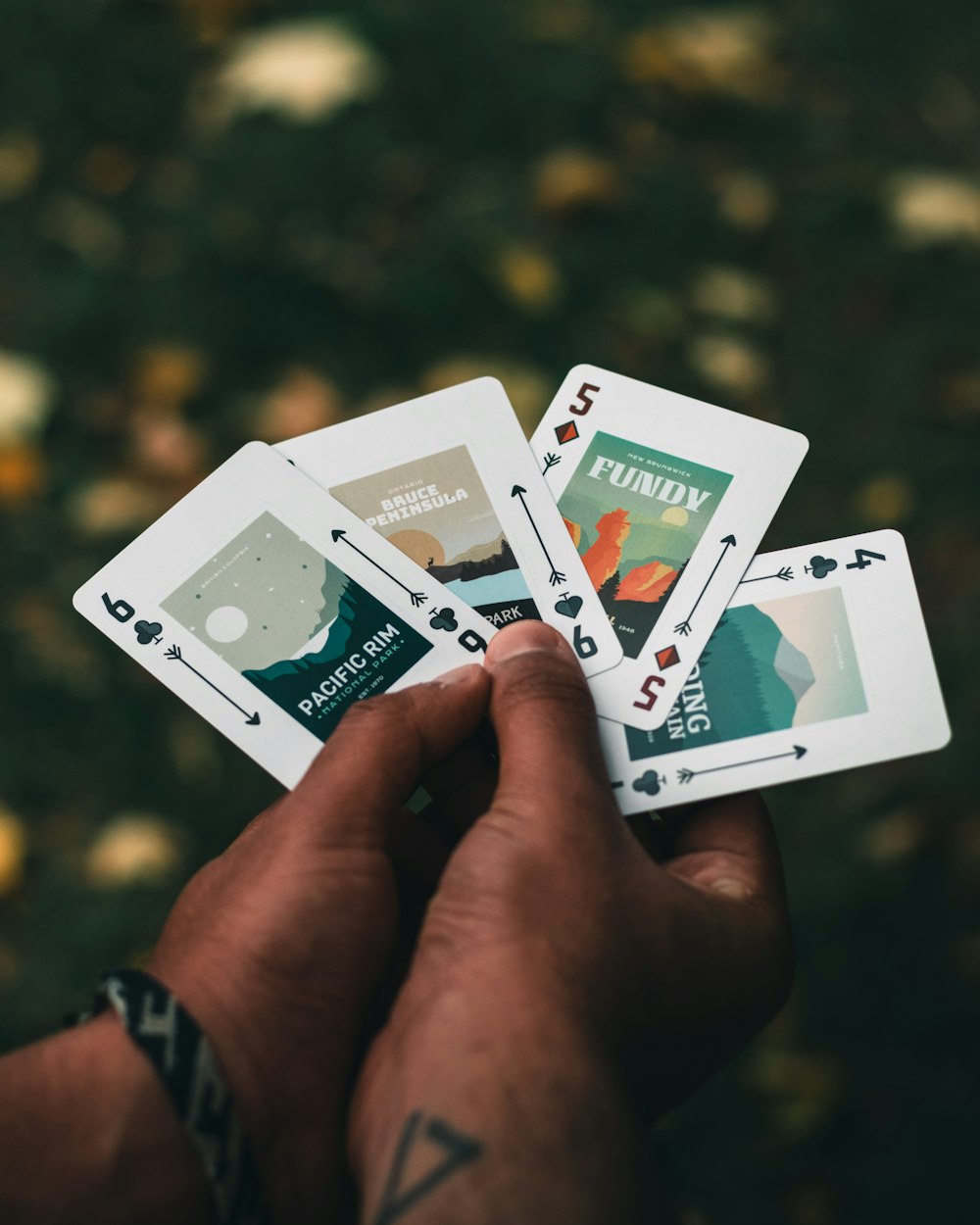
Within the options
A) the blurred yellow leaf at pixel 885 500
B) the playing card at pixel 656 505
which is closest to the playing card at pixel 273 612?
the playing card at pixel 656 505

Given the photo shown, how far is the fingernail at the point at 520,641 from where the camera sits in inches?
53.2

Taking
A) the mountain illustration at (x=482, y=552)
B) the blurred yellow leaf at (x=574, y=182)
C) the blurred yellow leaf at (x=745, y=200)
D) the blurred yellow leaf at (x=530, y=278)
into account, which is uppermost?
the blurred yellow leaf at (x=574, y=182)

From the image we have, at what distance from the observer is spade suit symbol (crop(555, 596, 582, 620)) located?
1512 mm

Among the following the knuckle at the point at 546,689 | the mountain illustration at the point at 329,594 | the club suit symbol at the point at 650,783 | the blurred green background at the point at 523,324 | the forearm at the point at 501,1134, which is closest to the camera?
the forearm at the point at 501,1134

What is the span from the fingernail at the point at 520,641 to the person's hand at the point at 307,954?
16 centimetres

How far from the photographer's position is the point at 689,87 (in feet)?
7.39

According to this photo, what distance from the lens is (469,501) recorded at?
157cm

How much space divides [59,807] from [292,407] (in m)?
0.79

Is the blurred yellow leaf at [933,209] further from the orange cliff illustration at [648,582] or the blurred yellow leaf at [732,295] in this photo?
the orange cliff illustration at [648,582]

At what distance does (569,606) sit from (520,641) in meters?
0.17

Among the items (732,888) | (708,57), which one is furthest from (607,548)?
(708,57)

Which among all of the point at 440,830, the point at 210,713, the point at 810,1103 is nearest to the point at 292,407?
the point at 210,713

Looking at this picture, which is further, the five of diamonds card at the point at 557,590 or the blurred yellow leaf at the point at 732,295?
the blurred yellow leaf at the point at 732,295

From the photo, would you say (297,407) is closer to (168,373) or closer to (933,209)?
(168,373)
